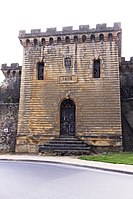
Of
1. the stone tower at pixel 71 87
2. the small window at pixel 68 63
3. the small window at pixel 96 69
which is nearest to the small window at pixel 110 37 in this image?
the stone tower at pixel 71 87

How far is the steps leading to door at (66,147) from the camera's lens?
2064cm

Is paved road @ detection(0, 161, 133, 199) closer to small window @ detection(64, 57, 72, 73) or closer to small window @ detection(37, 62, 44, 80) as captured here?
small window @ detection(64, 57, 72, 73)

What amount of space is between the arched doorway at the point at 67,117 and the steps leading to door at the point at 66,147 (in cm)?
70

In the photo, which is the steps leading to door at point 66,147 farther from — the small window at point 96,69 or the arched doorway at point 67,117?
the small window at point 96,69

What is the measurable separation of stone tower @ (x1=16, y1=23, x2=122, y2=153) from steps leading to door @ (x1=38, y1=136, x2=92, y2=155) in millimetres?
443

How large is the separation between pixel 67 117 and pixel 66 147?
282cm

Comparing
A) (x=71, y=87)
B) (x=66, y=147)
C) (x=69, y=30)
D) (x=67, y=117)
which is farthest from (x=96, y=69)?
(x=66, y=147)

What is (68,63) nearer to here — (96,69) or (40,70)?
(96,69)

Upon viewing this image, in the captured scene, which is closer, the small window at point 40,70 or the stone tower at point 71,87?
the stone tower at point 71,87

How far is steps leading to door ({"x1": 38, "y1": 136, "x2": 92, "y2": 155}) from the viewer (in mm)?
20641

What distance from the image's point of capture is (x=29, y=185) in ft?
28.9

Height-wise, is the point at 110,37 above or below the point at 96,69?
above

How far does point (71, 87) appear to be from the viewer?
23.2 m

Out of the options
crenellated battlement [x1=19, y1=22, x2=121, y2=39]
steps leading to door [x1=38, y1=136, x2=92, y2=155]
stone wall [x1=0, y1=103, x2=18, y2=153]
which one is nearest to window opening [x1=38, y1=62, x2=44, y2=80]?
crenellated battlement [x1=19, y1=22, x2=121, y2=39]
